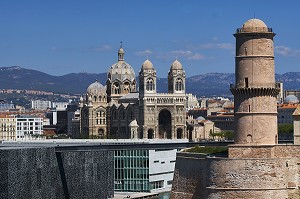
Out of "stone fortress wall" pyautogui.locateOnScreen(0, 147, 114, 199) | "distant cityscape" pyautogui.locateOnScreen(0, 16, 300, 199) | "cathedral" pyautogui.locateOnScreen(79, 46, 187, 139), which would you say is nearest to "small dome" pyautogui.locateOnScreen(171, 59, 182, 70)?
"cathedral" pyautogui.locateOnScreen(79, 46, 187, 139)

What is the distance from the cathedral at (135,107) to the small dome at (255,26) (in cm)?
9664

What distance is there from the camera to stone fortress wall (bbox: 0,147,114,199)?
67.0 m

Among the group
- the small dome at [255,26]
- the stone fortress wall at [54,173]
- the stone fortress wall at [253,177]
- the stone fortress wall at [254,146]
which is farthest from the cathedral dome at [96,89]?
the small dome at [255,26]

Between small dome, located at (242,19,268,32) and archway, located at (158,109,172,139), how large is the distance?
100316mm

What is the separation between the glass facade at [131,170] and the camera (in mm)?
90500

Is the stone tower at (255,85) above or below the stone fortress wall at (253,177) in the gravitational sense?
above

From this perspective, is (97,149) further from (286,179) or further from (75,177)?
(286,179)

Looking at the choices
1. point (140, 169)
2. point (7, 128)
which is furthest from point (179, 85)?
point (140, 169)

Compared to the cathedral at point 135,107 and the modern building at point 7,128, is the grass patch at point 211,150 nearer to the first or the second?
the cathedral at point 135,107

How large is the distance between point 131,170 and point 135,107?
65.7m

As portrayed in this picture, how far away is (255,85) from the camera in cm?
5522

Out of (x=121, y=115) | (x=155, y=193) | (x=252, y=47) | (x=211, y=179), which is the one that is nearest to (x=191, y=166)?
(x=211, y=179)

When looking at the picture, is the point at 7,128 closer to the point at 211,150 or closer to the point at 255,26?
the point at 211,150

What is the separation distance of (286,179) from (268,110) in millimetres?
4169
